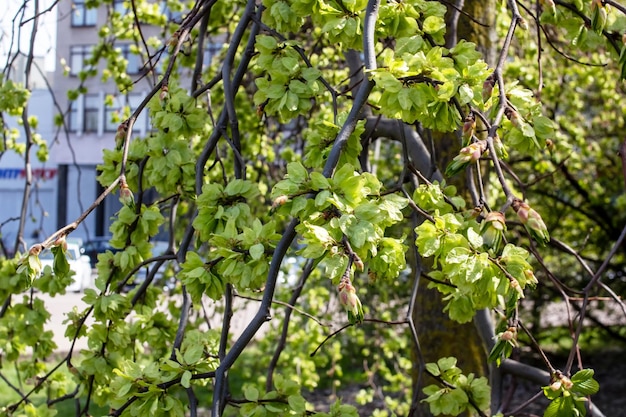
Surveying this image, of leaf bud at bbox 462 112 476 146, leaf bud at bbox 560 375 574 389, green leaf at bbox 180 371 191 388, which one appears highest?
leaf bud at bbox 462 112 476 146

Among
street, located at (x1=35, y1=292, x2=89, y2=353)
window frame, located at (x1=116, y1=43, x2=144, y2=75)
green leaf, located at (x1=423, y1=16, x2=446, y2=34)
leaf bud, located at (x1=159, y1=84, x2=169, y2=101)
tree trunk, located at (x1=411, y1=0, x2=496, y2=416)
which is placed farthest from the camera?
street, located at (x1=35, y1=292, x2=89, y2=353)

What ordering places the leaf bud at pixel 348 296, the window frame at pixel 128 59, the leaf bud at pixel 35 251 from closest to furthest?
the leaf bud at pixel 348 296 → the leaf bud at pixel 35 251 → the window frame at pixel 128 59

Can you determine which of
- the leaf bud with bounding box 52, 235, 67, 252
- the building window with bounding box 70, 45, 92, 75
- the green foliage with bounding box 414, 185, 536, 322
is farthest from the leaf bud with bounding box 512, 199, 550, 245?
the building window with bounding box 70, 45, 92, 75

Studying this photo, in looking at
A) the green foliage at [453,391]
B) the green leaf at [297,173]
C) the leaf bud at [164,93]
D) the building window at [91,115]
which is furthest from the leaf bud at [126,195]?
the building window at [91,115]

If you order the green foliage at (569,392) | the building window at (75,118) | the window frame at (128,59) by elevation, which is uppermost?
the green foliage at (569,392)

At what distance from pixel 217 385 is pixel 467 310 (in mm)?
590

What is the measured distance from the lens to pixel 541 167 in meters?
5.25

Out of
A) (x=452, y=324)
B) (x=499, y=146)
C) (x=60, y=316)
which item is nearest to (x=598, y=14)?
(x=499, y=146)

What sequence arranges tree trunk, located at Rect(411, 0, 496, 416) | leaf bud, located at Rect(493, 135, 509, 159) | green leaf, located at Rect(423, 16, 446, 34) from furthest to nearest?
tree trunk, located at Rect(411, 0, 496, 416)
green leaf, located at Rect(423, 16, 446, 34)
leaf bud, located at Rect(493, 135, 509, 159)

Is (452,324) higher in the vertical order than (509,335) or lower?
lower

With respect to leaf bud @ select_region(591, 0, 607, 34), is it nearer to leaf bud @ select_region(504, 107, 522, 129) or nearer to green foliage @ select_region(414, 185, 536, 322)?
leaf bud @ select_region(504, 107, 522, 129)

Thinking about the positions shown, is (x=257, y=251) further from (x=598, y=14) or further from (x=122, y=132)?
(x=598, y=14)

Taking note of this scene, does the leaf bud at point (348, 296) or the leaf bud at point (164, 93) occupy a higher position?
the leaf bud at point (164, 93)

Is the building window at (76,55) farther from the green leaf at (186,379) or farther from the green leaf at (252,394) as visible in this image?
the green leaf at (186,379)
